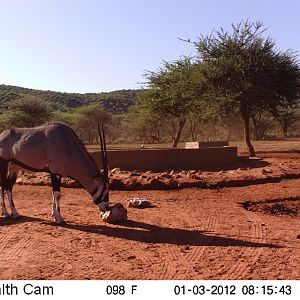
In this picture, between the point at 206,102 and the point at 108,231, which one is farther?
the point at 206,102

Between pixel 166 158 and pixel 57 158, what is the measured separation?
885 centimetres

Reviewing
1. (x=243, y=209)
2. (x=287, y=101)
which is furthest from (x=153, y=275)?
(x=287, y=101)

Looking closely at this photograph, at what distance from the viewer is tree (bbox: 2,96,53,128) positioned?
146 ft

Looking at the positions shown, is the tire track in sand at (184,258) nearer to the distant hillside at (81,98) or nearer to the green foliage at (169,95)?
the green foliage at (169,95)

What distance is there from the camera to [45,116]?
4653 centimetres

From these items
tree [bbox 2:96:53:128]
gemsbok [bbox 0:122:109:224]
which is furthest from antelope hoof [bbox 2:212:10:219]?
tree [bbox 2:96:53:128]

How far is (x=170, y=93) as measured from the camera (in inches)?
1154

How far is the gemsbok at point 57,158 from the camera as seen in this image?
396 inches

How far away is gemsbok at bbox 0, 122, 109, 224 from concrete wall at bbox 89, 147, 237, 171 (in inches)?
300

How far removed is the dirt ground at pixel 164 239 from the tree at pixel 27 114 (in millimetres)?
32122

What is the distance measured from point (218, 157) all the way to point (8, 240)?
478 inches

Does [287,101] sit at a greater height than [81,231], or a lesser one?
greater

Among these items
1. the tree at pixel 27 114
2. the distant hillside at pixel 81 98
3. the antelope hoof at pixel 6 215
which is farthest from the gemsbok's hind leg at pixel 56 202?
the distant hillside at pixel 81 98
